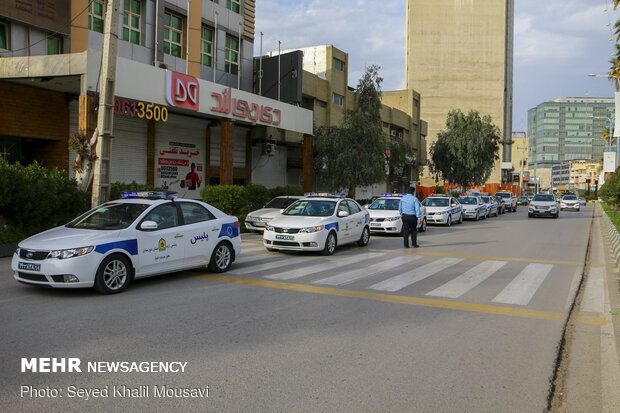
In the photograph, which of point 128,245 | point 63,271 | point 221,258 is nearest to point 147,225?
point 128,245

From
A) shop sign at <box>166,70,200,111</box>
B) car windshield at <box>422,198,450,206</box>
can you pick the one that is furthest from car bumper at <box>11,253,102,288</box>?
car windshield at <box>422,198,450,206</box>

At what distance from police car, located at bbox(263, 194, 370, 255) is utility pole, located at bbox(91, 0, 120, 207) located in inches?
186

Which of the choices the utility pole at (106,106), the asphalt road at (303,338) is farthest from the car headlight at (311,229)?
the utility pole at (106,106)

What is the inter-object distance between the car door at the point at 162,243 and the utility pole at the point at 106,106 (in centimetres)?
562

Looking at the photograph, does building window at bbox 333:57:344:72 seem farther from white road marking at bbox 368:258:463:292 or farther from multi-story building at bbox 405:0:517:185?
multi-story building at bbox 405:0:517:185

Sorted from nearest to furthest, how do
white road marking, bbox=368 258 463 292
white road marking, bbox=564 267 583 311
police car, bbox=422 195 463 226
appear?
white road marking, bbox=564 267 583 311 < white road marking, bbox=368 258 463 292 < police car, bbox=422 195 463 226

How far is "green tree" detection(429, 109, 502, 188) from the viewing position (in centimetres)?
4722

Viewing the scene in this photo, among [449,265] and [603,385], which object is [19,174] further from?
[603,385]

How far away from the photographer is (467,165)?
47219mm

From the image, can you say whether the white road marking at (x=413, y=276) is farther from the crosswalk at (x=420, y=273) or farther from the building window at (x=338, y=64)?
the building window at (x=338, y=64)

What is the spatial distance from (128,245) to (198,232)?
1.61 metres

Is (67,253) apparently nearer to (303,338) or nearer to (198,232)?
(198,232)

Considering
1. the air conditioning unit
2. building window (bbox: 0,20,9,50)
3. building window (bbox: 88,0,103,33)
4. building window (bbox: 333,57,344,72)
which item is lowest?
the air conditioning unit

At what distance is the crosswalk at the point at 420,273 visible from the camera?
8.66 m
